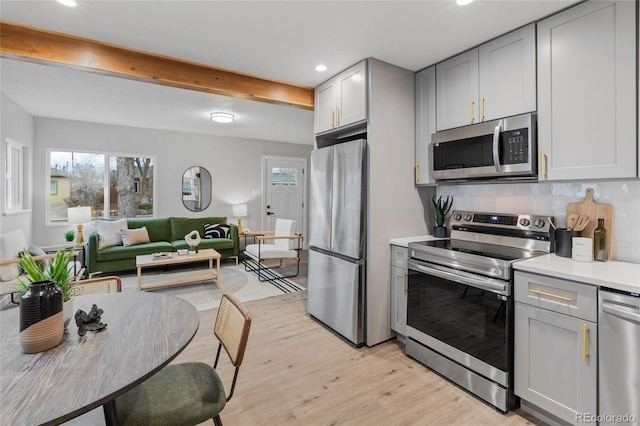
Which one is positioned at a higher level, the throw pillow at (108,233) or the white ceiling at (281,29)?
the white ceiling at (281,29)

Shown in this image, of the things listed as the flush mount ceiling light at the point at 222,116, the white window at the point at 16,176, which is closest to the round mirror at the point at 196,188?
the flush mount ceiling light at the point at 222,116

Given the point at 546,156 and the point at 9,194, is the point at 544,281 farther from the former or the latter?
the point at 9,194

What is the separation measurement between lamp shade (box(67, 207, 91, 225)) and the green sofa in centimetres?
45

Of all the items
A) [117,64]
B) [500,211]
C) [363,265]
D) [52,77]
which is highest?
[52,77]

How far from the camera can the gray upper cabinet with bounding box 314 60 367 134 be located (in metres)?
2.68

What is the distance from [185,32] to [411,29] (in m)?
1.63

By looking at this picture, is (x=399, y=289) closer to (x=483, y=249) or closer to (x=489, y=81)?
(x=483, y=249)

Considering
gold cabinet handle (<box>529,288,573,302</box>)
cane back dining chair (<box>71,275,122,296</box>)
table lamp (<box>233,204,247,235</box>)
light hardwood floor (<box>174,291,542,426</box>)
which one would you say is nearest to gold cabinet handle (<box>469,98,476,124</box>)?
gold cabinet handle (<box>529,288,573,302</box>)

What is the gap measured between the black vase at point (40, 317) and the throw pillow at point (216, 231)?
4.80 meters

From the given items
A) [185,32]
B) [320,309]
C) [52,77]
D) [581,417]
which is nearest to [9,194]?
[52,77]

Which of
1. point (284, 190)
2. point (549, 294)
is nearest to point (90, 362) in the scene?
point (549, 294)

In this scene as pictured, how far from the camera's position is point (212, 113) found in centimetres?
480

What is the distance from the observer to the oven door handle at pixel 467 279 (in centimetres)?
189

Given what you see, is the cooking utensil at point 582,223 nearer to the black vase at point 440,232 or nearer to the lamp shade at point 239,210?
the black vase at point 440,232
